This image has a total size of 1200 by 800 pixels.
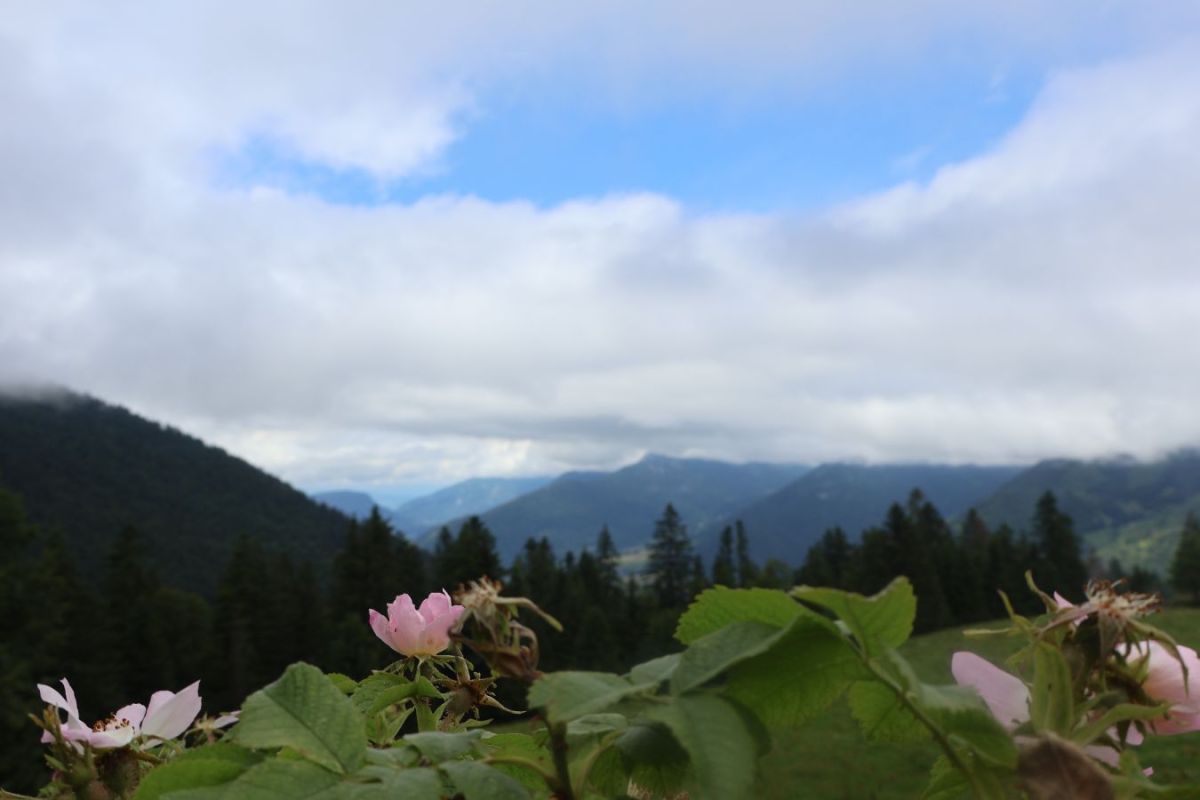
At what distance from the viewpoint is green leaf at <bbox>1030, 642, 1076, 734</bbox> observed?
917 millimetres

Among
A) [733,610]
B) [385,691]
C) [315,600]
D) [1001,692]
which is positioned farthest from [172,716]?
[315,600]

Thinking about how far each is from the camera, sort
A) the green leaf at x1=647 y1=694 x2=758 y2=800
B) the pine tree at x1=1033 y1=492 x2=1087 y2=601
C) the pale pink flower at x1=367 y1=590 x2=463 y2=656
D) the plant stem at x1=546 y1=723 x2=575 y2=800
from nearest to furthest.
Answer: the green leaf at x1=647 y1=694 x2=758 y2=800 → the plant stem at x1=546 y1=723 x2=575 y2=800 → the pale pink flower at x1=367 y1=590 x2=463 y2=656 → the pine tree at x1=1033 y1=492 x2=1087 y2=601

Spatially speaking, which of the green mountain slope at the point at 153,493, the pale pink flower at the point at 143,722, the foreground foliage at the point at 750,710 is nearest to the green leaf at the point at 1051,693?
the foreground foliage at the point at 750,710

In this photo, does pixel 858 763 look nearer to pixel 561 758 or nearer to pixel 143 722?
pixel 143 722

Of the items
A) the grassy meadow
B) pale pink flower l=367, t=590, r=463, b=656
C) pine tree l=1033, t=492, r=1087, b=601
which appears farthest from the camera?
pine tree l=1033, t=492, r=1087, b=601

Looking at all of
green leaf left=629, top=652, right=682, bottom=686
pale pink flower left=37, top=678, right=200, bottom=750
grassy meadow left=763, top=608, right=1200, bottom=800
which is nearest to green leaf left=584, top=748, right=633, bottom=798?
green leaf left=629, top=652, right=682, bottom=686

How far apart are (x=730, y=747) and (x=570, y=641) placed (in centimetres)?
6768

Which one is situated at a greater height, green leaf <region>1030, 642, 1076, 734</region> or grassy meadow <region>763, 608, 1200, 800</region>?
green leaf <region>1030, 642, 1076, 734</region>

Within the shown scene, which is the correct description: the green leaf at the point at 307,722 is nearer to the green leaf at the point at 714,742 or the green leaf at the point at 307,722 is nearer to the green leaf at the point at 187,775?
the green leaf at the point at 187,775

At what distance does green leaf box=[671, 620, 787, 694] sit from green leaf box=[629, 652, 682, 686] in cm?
2

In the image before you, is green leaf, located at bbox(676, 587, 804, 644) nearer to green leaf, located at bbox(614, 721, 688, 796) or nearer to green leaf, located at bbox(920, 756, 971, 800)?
green leaf, located at bbox(614, 721, 688, 796)

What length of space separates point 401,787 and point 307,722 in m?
0.20

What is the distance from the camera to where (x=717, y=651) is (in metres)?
0.93

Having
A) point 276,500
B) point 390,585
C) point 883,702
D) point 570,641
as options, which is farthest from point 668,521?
point 883,702
